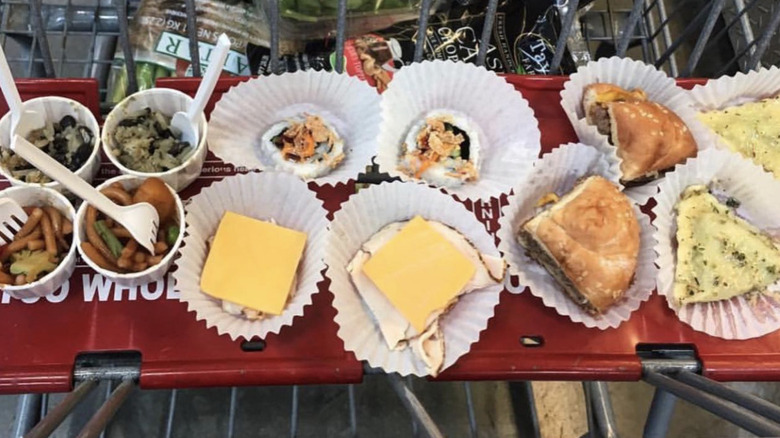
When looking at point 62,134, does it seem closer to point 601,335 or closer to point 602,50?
point 601,335

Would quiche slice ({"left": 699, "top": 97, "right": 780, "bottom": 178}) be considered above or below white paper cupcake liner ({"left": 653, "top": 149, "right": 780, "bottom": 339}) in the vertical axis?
above

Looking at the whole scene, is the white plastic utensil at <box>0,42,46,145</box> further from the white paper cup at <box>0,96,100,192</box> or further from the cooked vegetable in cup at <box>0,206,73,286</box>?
the cooked vegetable in cup at <box>0,206,73,286</box>

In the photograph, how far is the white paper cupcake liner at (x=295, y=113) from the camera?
1320 mm

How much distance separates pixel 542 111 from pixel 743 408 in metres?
0.71

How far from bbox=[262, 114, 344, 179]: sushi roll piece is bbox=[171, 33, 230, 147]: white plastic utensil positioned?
14 centimetres

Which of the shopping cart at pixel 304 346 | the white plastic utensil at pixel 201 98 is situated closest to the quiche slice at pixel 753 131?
the shopping cart at pixel 304 346

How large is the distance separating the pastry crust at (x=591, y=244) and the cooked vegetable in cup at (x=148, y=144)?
0.64 meters

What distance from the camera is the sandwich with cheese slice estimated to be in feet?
3.77

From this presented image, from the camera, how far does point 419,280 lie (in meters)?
1.17

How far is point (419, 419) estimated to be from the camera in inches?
44.7

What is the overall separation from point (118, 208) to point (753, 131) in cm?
123

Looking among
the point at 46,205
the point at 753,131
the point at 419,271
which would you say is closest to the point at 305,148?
the point at 419,271

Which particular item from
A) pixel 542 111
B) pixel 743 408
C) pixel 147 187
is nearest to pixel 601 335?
pixel 743 408

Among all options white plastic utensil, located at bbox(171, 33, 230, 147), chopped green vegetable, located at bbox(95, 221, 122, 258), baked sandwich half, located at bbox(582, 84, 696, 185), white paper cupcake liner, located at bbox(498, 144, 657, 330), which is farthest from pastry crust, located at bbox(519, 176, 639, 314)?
chopped green vegetable, located at bbox(95, 221, 122, 258)
